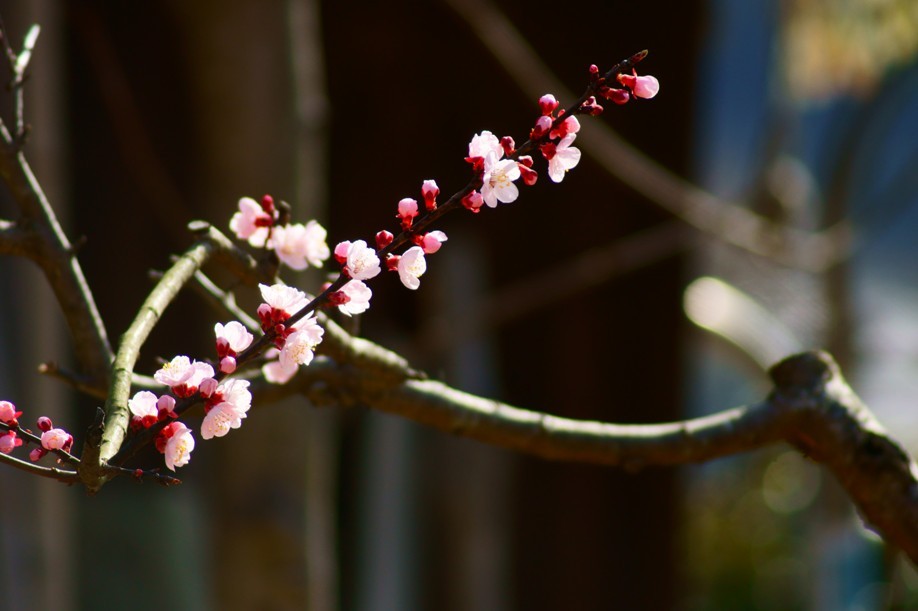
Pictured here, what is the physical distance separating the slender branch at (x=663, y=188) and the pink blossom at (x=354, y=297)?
1.30 metres

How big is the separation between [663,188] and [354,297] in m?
1.95

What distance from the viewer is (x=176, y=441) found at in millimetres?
580

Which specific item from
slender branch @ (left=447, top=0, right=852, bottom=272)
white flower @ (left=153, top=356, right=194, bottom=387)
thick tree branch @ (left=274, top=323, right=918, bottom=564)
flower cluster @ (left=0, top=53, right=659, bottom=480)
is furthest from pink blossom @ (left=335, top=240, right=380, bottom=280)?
slender branch @ (left=447, top=0, right=852, bottom=272)

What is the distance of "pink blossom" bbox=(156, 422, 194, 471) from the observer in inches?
22.6

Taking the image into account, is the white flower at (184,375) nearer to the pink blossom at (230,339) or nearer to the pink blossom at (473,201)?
the pink blossom at (230,339)

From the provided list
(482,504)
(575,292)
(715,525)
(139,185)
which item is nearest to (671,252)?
(575,292)

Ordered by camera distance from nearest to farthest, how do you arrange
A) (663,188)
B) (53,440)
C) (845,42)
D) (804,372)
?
(53,440) → (804,372) → (663,188) → (845,42)

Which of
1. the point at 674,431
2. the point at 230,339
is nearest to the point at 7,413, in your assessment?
the point at 230,339

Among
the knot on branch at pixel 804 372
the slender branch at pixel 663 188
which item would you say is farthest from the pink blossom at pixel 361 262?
the slender branch at pixel 663 188

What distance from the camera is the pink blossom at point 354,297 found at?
0.62 metres

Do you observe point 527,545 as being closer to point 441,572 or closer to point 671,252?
point 441,572

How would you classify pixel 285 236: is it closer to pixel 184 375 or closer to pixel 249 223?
pixel 249 223

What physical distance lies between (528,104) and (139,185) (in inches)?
45.1

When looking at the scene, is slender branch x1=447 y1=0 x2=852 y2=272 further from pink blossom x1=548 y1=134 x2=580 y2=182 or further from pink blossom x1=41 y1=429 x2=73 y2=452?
pink blossom x1=41 y1=429 x2=73 y2=452
